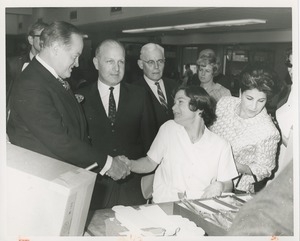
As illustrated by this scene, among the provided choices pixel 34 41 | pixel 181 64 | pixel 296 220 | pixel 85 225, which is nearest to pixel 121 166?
pixel 85 225

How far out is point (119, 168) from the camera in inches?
69.9

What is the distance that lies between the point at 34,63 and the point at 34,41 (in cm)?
12

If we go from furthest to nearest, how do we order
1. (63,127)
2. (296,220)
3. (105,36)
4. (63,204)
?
(105,36) → (63,127) → (296,220) → (63,204)

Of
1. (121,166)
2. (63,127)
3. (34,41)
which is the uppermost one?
(34,41)

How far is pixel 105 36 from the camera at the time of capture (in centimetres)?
172

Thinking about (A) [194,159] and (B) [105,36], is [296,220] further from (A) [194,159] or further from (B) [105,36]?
(B) [105,36]

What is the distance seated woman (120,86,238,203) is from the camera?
1702mm

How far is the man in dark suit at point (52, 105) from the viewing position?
1.55m

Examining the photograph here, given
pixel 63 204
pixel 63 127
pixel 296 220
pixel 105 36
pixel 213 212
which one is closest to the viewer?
pixel 63 204

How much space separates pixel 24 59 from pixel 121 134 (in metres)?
0.60

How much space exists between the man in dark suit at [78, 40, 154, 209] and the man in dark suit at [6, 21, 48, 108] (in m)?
0.28

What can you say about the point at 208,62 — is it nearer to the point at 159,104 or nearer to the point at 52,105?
the point at 159,104

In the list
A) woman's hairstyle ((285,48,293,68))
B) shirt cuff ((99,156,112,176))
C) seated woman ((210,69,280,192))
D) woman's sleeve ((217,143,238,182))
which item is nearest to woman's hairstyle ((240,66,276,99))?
seated woman ((210,69,280,192))

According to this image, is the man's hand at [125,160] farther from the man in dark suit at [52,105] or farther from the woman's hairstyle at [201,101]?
the woman's hairstyle at [201,101]
